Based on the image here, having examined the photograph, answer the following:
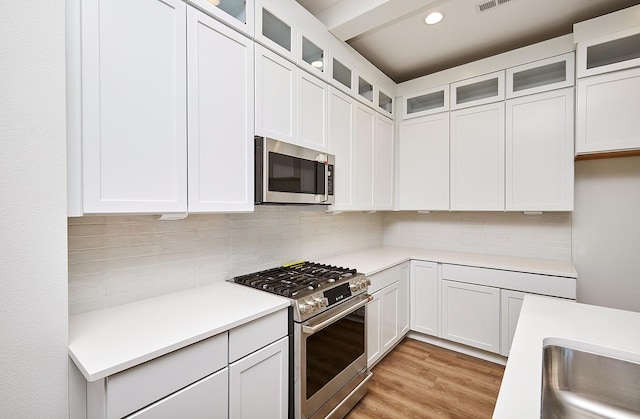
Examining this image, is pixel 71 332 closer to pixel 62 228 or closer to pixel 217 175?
pixel 62 228

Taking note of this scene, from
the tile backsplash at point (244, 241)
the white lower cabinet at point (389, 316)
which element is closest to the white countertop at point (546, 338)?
the white lower cabinet at point (389, 316)

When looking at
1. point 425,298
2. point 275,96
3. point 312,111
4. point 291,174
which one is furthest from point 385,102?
point 425,298

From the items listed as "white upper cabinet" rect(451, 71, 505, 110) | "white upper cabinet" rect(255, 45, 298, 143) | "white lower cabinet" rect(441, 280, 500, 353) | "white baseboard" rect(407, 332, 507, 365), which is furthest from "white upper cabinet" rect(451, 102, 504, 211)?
"white upper cabinet" rect(255, 45, 298, 143)

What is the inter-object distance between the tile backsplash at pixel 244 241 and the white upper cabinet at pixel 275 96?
0.62m

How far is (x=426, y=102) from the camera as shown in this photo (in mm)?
3236

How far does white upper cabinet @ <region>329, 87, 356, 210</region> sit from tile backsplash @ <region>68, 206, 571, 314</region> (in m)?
0.30

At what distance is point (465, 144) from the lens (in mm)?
2916

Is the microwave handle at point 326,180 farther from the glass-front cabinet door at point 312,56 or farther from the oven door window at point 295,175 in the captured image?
the glass-front cabinet door at point 312,56

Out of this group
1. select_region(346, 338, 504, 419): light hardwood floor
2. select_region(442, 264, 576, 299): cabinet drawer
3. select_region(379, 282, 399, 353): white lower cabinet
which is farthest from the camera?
select_region(379, 282, 399, 353): white lower cabinet

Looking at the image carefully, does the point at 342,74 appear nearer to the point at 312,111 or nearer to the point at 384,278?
the point at 312,111

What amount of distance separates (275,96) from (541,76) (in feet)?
8.22

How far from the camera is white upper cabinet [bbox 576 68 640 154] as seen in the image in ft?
6.88

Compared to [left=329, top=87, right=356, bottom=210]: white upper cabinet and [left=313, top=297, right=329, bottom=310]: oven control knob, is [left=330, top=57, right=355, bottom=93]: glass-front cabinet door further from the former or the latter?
[left=313, top=297, right=329, bottom=310]: oven control knob

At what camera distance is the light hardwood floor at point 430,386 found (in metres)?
1.98
